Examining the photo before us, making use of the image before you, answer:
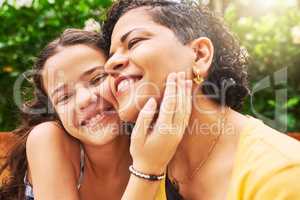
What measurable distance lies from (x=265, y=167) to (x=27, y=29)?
2.96 m

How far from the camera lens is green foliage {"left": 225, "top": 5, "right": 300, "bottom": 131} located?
14.7 feet

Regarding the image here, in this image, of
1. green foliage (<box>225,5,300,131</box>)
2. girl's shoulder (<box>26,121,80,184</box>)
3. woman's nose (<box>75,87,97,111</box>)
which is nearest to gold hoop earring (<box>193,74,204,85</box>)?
woman's nose (<box>75,87,97,111</box>)

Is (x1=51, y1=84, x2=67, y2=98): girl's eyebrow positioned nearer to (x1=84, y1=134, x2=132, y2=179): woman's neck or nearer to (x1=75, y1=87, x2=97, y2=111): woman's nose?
(x1=75, y1=87, x2=97, y2=111): woman's nose

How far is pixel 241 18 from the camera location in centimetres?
475

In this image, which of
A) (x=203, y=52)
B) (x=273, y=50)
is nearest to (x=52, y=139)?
(x=203, y=52)

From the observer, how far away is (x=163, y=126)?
2.03m

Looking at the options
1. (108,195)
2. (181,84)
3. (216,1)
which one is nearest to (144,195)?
(181,84)

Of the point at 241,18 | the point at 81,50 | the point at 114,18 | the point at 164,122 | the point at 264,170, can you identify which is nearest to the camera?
the point at 264,170

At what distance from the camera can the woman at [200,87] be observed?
6.39 feet

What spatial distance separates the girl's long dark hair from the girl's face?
8cm

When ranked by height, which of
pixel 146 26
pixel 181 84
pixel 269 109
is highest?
pixel 146 26

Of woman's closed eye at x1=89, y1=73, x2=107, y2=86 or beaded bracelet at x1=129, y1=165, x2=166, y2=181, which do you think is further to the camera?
woman's closed eye at x1=89, y1=73, x2=107, y2=86

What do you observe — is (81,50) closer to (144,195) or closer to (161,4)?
(161,4)

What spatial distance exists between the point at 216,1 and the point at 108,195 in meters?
2.11
